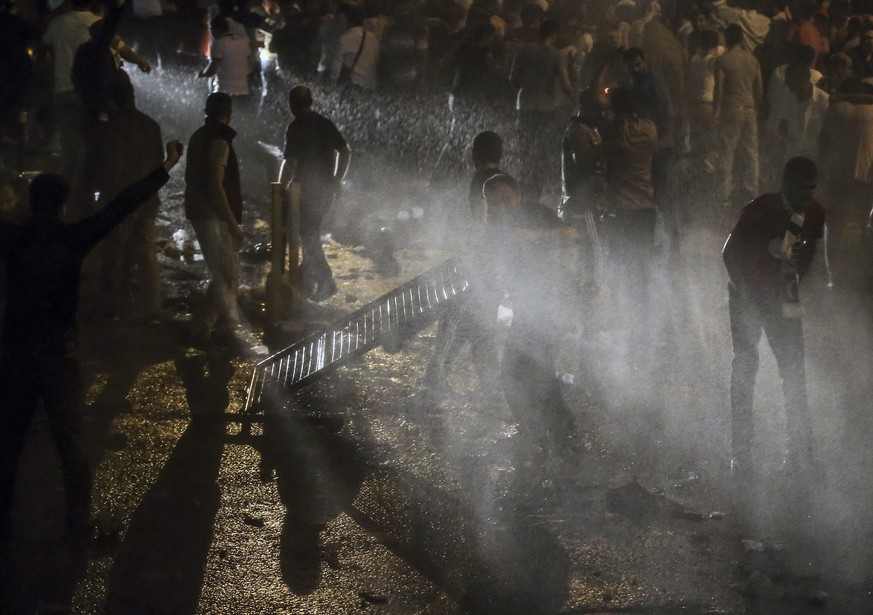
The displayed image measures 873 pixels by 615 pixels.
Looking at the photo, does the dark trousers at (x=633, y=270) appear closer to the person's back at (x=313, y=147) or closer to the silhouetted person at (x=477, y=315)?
the silhouetted person at (x=477, y=315)

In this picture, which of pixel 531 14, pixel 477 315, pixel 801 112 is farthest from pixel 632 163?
pixel 531 14

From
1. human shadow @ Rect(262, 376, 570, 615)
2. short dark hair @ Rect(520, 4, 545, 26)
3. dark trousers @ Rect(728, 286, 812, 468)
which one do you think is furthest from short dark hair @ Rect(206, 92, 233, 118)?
short dark hair @ Rect(520, 4, 545, 26)

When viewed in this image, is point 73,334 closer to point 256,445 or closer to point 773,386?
point 256,445

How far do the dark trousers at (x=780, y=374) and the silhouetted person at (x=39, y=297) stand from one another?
329cm

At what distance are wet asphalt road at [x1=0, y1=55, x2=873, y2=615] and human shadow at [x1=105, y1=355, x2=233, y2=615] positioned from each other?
0.01 m

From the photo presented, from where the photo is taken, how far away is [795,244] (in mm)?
6477

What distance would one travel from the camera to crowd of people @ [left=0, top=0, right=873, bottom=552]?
6512 millimetres

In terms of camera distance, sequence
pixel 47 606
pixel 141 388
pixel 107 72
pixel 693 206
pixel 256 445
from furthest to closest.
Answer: pixel 693 206
pixel 107 72
pixel 141 388
pixel 256 445
pixel 47 606

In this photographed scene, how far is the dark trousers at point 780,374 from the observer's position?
6410 millimetres

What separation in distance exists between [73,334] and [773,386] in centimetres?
491

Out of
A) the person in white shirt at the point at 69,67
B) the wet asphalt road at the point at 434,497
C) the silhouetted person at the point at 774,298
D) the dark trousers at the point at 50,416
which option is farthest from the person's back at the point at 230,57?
the dark trousers at the point at 50,416

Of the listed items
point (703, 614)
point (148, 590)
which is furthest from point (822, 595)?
point (148, 590)

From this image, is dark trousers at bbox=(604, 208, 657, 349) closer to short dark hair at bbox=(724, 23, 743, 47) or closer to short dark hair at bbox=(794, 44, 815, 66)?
short dark hair at bbox=(794, 44, 815, 66)

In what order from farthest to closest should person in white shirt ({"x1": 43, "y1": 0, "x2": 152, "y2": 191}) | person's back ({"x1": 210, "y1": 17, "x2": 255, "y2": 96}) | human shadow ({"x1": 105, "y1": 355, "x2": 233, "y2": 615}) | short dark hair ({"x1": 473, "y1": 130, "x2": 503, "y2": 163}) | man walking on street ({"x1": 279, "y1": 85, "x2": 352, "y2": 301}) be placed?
person's back ({"x1": 210, "y1": 17, "x2": 255, "y2": 96}) → person in white shirt ({"x1": 43, "y1": 0, "x2": 152, "y2": 191}) → man walking on street ({"x1": 279, "y1": 85, "x2": 352, "y2": 301}) → short dark hair ({"x1": 473, "y1": 130, "x2": 503, "y2": 163}) → human shadow ({"x1": 105, "y1": 355, "x2": 233, "y2": 615})
